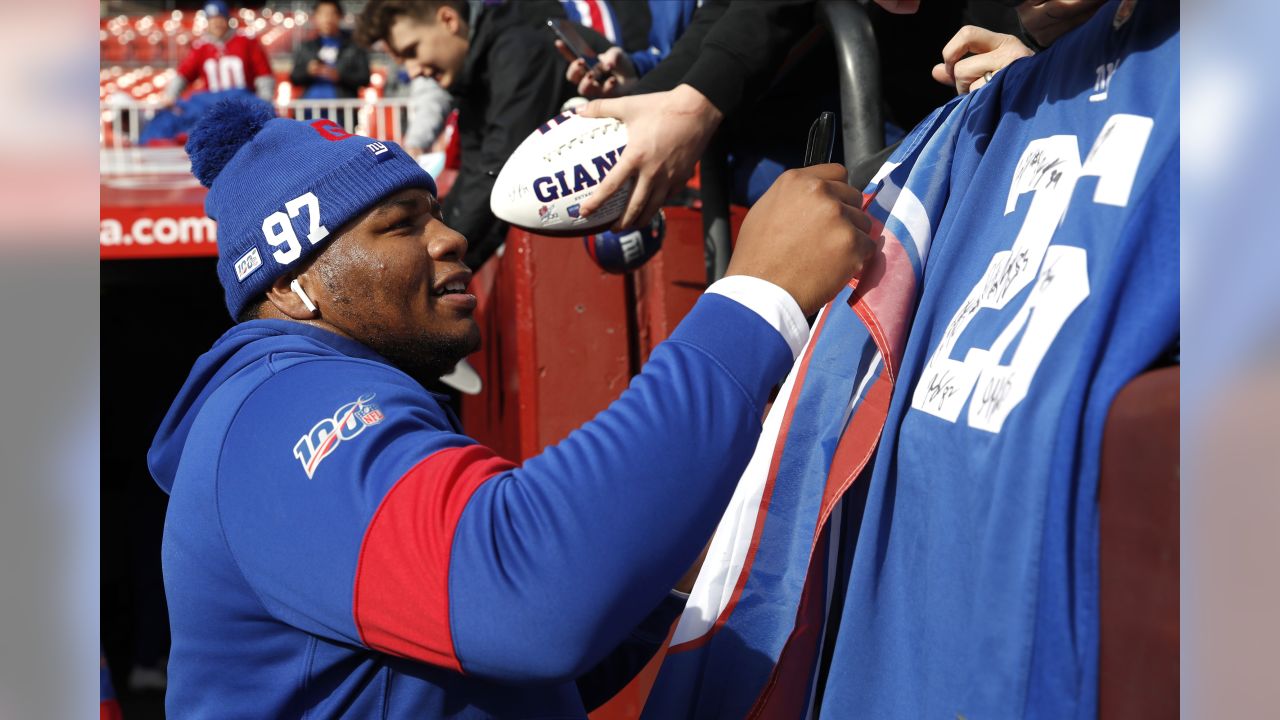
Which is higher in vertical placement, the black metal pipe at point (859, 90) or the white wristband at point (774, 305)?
the black metal pipe at point (859, 90)

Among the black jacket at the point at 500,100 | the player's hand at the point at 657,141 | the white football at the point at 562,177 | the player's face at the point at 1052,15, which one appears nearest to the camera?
the player's face at the point at 1052,15

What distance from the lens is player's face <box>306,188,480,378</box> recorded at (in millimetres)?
1464

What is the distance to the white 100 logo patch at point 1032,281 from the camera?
2.69 feet

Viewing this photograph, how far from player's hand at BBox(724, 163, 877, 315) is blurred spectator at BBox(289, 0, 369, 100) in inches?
374

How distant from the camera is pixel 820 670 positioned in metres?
1.18

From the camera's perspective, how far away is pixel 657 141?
5.42 feet

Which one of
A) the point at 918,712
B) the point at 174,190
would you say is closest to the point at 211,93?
the point at 174,190

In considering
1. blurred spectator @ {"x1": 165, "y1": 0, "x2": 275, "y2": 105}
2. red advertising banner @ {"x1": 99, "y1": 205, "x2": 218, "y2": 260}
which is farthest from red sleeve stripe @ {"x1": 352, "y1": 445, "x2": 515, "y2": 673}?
blurred spectator @ {"x1": 165, "y1": 0, "x2": 275, "y2": 105}

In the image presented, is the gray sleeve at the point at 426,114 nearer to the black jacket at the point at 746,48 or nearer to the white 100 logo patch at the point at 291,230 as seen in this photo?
the black jacket at the point at 746,48

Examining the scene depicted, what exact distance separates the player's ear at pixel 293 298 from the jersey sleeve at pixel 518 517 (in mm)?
405

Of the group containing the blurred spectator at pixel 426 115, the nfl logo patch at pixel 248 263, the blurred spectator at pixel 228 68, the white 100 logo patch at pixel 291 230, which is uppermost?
the white 100 logo patch at pixel 291 230

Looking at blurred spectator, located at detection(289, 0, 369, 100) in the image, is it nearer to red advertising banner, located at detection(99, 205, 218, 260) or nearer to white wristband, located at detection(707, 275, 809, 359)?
red advertising banner, located at detection(99, 205, 218, 260)

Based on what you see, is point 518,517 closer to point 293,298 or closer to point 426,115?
point 293,298

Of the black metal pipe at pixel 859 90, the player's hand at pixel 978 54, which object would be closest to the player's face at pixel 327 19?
the black metal pipe at pixel 859 90
